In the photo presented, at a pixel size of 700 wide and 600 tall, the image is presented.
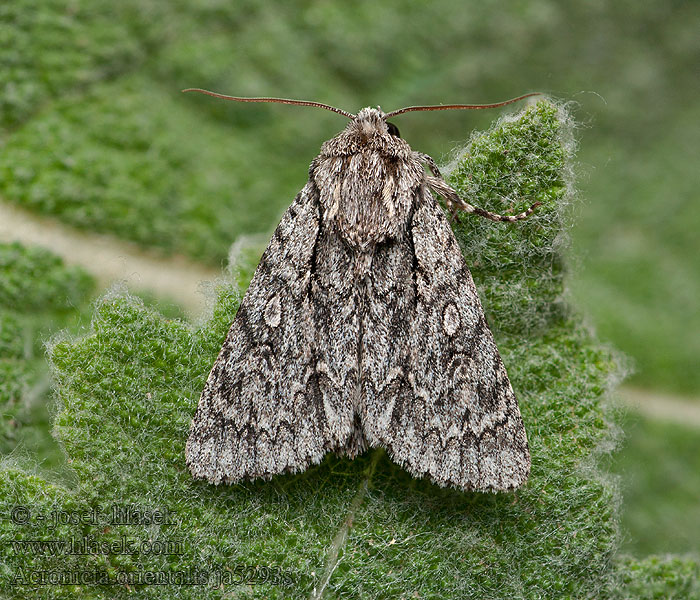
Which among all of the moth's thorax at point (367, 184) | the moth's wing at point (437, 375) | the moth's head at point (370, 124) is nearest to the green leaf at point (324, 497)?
the moth's wing at point (437, 375)

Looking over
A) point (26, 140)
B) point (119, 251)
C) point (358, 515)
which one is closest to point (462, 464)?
point (358, 515)

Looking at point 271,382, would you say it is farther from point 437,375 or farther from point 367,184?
point 367,184

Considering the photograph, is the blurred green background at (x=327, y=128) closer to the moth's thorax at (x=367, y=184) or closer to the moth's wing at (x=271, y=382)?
the moth's thorax at (x=367, y=184)

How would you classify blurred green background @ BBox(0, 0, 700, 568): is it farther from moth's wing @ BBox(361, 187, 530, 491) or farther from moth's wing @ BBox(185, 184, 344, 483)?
moth's wing @ BBox(185, 184, 344, 483)

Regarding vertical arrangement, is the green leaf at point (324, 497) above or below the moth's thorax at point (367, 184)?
below

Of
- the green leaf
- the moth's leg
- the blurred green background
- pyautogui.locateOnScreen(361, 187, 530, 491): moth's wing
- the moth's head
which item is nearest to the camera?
the green leaf

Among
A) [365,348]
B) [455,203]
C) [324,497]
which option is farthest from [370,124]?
[324,497]

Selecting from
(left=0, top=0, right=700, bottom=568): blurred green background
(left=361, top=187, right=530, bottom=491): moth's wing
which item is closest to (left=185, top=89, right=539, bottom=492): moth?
(left=361, top=187, right=530, bottom=491): moth's wing
